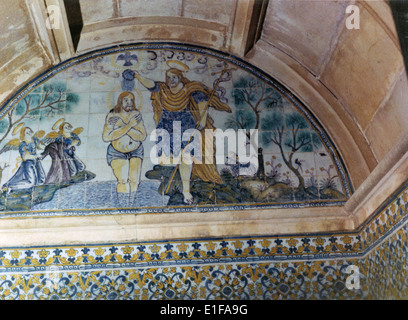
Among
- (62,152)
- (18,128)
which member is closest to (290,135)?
(62,152)

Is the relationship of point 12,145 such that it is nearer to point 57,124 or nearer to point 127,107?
point 57,124

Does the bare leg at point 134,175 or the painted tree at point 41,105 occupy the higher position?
the painted tree at point 41,105

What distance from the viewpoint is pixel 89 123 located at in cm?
516

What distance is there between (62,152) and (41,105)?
22.9 inches

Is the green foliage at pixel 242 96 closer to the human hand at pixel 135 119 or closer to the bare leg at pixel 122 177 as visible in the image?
the human hand at pixel 135 119

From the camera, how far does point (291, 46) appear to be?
511 cm

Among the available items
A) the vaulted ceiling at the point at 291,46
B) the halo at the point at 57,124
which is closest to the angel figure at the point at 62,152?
the halo at the point at 57,124

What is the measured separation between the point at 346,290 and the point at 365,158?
1183mm

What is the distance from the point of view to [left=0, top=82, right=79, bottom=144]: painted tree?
5.21 meters

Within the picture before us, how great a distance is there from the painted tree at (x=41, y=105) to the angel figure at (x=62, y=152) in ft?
0.54

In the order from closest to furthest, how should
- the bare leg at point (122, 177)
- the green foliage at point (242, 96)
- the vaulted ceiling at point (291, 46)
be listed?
1. the vaulted ceiling at point (291, 46)
2. the bare leg at point (122, 177)
3. the green foliage at point (242, 96)

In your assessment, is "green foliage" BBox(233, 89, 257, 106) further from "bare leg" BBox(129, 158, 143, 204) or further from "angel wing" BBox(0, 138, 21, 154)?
"angel wing" BBox(0, 138, 21, 154)

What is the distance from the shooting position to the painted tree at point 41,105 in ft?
17.1

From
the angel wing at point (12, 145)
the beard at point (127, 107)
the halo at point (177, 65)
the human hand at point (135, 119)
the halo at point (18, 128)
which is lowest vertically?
the angel wing at point (12, 145)
